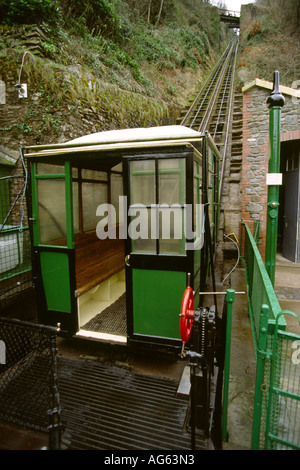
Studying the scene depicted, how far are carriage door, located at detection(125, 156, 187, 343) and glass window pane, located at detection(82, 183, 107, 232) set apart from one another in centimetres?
257

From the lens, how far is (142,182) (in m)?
3.69

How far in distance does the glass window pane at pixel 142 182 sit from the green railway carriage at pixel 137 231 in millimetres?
13

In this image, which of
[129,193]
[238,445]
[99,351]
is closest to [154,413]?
[238,445]

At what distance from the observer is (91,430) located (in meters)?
2.87

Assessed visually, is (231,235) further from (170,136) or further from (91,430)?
→ (91,430)

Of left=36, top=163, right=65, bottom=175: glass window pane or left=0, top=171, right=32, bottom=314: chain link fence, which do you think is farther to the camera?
left=0, top=171, right=32, bottom=314: chain link fence

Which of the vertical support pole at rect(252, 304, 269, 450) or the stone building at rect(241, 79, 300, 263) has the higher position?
the stone building at rect(241, 79, 300, 263)

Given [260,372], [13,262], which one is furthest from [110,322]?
[260,372]

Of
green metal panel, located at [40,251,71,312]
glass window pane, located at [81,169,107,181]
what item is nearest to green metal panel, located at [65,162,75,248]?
green metal panel, located at [40,251,71,312]

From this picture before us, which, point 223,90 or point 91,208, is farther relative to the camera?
point 223,90

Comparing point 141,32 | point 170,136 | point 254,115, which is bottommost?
point 170,136

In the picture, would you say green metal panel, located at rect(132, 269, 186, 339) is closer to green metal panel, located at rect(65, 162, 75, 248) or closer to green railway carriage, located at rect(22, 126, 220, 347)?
green railway carriage, located at rect(22, 126, 220, 347)

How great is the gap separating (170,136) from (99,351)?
314 cm

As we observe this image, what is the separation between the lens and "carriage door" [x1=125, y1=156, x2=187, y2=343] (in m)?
3.60
